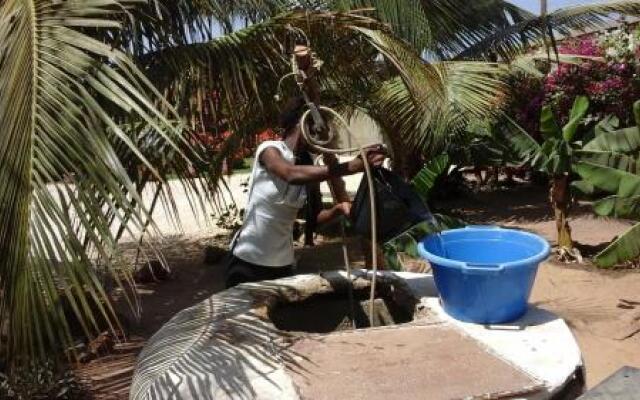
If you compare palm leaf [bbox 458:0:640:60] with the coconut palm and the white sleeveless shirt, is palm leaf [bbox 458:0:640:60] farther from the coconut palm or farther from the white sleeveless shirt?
the white sleeveless shirt

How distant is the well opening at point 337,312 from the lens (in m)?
2.86

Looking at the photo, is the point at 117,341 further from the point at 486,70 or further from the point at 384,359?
the point at 486,70

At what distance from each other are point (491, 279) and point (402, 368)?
1.56 ft

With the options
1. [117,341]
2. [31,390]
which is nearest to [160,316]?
[117,341]

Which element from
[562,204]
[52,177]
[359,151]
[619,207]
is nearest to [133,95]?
[52,177]

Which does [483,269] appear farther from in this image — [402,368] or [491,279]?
[402,368]

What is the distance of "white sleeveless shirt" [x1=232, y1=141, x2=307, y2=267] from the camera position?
9.52ft

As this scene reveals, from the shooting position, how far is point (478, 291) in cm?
234

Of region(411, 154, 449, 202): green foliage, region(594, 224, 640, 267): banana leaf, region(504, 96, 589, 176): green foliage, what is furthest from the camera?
region(504, 96, 589, 176): green foliage

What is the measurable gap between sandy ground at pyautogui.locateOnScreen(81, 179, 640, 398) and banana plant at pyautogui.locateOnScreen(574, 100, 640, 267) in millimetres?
552

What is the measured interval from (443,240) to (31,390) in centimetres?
254

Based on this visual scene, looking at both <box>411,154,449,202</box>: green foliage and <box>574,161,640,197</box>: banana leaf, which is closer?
<box>574,161,640,197</box>: banana leaf

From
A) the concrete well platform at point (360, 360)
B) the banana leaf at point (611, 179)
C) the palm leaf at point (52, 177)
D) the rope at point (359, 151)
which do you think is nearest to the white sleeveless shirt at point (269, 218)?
the rope at point (359, 151)

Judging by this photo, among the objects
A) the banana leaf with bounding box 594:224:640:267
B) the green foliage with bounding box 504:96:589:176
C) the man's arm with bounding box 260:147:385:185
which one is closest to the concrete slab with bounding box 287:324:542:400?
the man's arm with bounding box 260:147:385:185
